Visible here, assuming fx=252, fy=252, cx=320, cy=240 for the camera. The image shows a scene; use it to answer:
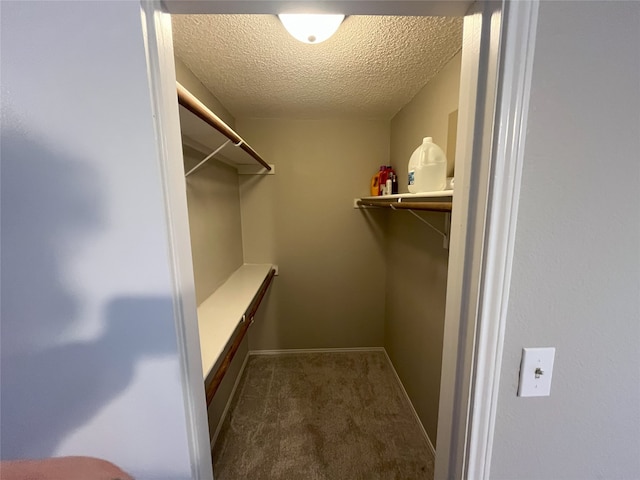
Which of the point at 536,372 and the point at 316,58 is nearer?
the point at 536,372

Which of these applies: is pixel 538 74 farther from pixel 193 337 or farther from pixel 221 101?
pixel 221 101

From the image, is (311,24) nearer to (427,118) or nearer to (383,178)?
(427,118)

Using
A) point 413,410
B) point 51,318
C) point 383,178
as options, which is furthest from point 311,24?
point 413,410

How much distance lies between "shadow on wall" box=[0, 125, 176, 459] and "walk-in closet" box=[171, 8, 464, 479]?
377 millimetres

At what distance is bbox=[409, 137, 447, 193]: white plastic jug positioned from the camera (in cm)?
133

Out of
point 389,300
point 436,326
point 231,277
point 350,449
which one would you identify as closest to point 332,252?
point 389,300

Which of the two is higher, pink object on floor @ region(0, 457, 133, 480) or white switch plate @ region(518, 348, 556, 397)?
white switch plate @ region(518, 348, 556, 397)

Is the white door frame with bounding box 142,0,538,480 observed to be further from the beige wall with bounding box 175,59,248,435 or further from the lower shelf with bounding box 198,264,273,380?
the beige wall with bounding box 175,59,248,435

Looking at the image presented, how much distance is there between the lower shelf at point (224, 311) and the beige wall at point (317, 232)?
0.43m

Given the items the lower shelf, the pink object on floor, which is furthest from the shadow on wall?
the lower shelf

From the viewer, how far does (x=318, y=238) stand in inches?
97.9

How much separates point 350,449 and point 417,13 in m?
2.11

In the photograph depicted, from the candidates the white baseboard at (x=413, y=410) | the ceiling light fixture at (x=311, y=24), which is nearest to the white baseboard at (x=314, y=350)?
the white baseboard at (x=413, y=410)

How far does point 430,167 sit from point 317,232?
1.33 m
